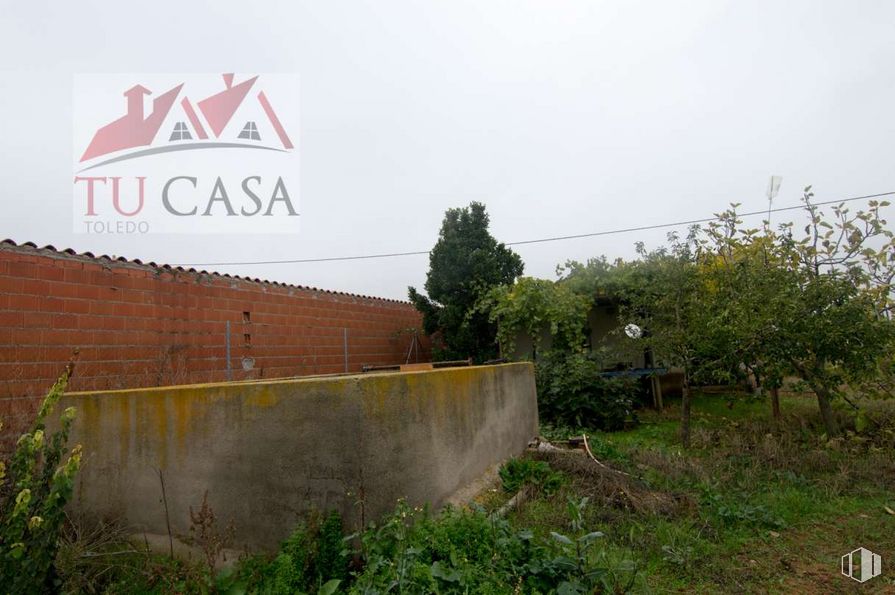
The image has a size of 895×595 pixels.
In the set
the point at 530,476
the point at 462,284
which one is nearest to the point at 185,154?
the point at 462,284

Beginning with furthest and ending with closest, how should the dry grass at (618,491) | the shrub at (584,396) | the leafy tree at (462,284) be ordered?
the leafy tree at (462,284)
the shrub at (584,396)
the dry grass at (618,491)

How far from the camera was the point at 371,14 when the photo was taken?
7.25 m

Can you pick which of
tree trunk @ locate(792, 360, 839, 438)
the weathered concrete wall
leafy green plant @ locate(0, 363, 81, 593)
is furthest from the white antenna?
leafy green plant @ locate(0, 363, 81, 593)

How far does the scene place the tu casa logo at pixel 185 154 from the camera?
7.45 m

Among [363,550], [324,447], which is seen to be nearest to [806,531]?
[363,550]

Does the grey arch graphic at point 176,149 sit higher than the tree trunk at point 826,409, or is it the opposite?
the grey arch graphic at point 176,149

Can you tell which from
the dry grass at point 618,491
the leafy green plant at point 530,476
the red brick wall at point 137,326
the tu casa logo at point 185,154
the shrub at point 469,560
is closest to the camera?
the shrub at point 469,560

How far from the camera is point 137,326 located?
18.0 ft

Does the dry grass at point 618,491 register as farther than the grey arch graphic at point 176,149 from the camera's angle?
No

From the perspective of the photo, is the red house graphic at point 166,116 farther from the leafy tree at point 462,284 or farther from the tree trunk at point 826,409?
the tree trunk at point 826,409

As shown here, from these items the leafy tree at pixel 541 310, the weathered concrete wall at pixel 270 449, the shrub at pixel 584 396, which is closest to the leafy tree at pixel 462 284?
the leafy tree at pixel 541 310

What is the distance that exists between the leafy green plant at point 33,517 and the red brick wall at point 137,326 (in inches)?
73.3

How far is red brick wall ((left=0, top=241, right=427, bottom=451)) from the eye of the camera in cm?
435

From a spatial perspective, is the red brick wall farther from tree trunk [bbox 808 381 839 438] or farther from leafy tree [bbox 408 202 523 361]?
tree trunk [bbox 808 381 839 438]
